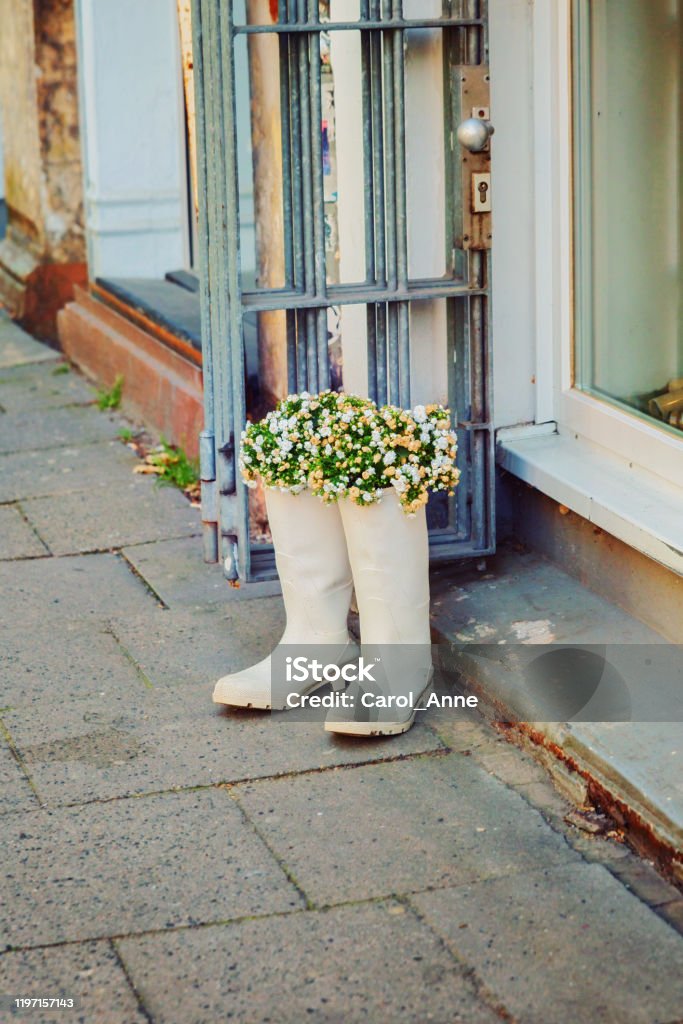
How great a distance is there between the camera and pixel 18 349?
8.37m

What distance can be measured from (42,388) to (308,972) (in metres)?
5.20

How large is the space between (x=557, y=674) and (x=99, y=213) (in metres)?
4.53

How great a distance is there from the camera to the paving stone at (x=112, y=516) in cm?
541

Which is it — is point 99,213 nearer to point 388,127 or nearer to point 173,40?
point 173,40

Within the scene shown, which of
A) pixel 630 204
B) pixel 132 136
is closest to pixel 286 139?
pixel 630 204

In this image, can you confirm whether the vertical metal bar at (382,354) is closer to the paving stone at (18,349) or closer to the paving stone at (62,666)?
the paving stone at (62,666)

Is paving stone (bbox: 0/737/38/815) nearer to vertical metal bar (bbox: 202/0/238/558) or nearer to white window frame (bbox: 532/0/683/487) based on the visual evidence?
vertical metal bar (bbox: 202/0/238/558)

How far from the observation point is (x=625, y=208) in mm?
4355

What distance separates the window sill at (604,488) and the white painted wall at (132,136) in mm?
3502

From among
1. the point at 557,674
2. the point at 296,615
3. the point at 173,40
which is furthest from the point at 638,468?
the point at 173,40

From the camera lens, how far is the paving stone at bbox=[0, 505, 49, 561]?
5262 millimetres

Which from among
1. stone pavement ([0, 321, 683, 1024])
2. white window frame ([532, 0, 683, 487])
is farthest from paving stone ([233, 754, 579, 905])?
white window frame ([532, 0, 683, 487])

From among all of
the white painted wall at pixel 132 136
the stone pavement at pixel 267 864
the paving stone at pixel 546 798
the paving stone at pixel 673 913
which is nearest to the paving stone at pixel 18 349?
the white painted wall at pixel 132 136

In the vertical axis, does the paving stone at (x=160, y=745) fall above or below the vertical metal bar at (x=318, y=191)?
below
